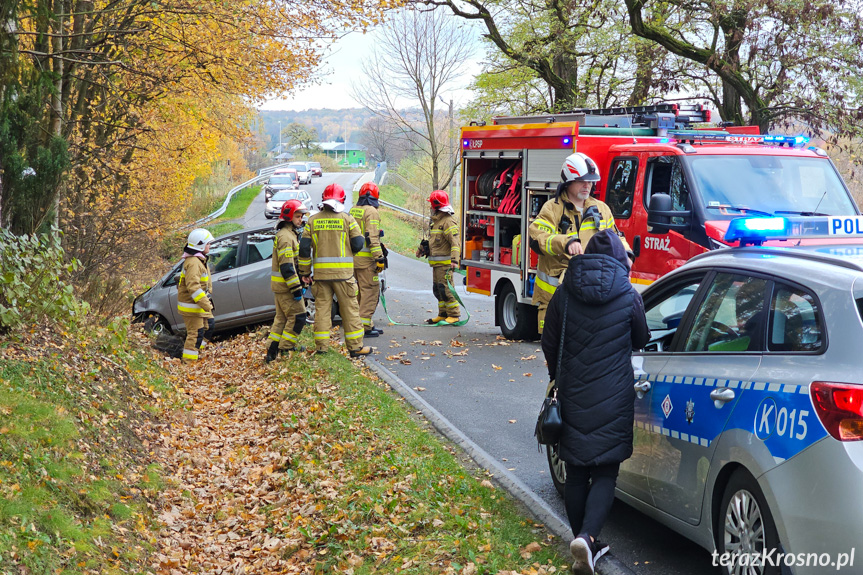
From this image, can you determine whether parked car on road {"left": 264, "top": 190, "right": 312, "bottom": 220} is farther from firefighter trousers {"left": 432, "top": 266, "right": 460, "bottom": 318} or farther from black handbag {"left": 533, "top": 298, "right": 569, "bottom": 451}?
black handbag {"left": 533, "top": 298, "right": 569, "bottom": 451}

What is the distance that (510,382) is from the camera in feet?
31.0

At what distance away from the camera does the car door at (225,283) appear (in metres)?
12.8

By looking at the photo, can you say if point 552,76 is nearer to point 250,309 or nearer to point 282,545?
point 250,309

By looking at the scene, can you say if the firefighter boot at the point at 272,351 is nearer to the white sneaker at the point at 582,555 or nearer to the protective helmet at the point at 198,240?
the protective helmet at the point at 198,240

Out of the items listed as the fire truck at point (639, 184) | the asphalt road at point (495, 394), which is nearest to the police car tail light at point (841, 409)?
the asphalt road at point (495, 394)

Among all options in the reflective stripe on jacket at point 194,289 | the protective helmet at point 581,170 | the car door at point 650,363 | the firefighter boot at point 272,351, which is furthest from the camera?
the reflective stripe on jacket at point 194,289

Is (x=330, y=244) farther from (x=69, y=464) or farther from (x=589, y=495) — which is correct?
(x=589, y=495)

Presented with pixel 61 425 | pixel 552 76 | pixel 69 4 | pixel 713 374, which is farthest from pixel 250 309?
pixel 552 76

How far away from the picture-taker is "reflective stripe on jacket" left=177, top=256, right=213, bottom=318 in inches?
440

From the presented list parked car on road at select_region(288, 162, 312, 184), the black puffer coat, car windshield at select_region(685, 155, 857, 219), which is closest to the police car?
the black puffer coat

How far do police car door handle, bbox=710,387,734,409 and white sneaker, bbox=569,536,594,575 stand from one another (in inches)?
39.6

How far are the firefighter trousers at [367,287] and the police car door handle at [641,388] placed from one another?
7.80 meters

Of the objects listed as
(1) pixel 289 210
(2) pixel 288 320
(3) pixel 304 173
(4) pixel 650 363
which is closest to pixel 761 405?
(4) pixel 650 363

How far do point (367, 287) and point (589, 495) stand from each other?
26.6 feet
